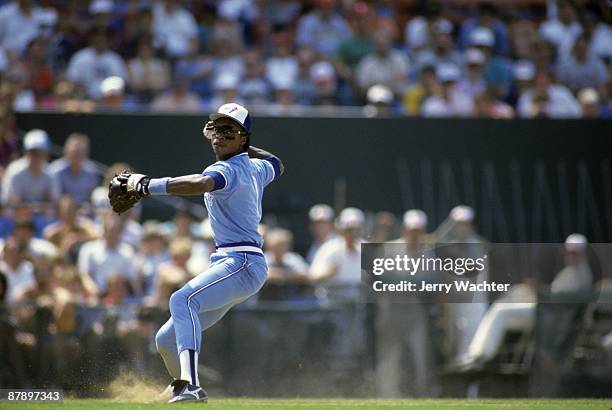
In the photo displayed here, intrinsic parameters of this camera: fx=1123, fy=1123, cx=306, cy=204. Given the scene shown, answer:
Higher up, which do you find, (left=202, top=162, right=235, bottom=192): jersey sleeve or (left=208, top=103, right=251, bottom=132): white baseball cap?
(left=208, top=103, right=251, bottom=132): white baseball cap

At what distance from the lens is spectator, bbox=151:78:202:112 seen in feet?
46.9

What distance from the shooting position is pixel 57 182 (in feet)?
42.6

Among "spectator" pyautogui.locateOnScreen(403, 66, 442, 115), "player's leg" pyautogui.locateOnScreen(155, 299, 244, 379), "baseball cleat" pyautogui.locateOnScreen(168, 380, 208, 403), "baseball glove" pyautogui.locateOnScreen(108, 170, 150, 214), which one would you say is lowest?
"baseball cleat" pyautogui.locateOnScreen(168, 380, 208, 403)

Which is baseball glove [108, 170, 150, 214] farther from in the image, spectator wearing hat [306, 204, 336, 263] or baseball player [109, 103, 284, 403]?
spectator wearing hat [306, 204, 336, 263]

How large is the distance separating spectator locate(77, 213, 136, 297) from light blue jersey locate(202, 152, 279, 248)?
4.15m

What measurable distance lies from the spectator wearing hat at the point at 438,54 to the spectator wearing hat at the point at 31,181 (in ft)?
18.2

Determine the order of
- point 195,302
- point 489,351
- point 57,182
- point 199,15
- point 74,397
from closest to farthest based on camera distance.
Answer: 1. point 195,302
2. point 74,397
3. point 489,351
4. point 57,182
5. point 199,15

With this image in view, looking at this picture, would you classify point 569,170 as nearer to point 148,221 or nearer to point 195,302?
point 148,221

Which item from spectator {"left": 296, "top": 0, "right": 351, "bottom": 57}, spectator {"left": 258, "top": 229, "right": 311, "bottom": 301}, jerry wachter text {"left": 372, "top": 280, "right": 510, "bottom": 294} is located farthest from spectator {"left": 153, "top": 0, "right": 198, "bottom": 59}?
jerry wachter text {"left": 372, "top": 280, "right": 510, "bottom": 294}

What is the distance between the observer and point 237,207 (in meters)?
7.75

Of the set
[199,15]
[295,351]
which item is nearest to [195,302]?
[295,351]

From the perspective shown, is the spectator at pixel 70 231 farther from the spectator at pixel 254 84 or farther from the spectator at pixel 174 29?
the spectator at pixel 174 29

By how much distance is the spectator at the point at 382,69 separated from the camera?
15227 millimetres

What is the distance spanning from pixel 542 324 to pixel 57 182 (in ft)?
18.8
